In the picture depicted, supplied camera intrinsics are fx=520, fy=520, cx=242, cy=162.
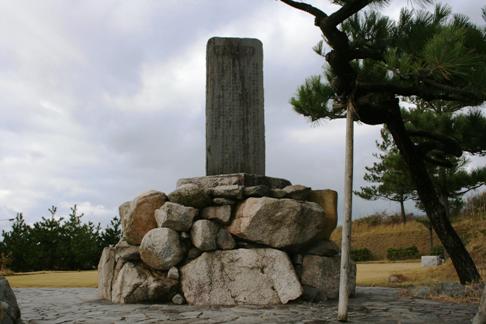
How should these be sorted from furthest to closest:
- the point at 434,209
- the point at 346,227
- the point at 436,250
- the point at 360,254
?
the point at 360,254
the point at 436,250
the point at 434,209
the point at 346,227

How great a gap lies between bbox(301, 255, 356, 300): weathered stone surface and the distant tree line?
10.2 metres

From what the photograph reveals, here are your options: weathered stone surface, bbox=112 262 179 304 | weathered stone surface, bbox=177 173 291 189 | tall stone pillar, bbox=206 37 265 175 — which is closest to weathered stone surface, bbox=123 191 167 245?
weathered stone surface, bbox=177 173 291 189

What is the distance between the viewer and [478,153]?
9.31 meters

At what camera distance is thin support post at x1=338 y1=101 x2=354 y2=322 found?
445 centimetres

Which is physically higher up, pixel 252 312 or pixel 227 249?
pixel 227 249

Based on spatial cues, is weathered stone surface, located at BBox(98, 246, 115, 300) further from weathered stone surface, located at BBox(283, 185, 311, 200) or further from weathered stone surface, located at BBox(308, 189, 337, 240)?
weathered stone surface, located at BBox(308, 189, 337, 240)

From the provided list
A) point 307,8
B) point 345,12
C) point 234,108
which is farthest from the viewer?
point 234,108

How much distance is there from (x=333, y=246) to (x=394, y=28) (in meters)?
2.61

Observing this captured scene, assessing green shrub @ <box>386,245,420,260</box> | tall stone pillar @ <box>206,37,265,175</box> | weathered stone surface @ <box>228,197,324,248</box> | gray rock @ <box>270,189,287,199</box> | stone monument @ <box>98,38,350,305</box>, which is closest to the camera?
stone monument @ <box>98,38,350,305</box>

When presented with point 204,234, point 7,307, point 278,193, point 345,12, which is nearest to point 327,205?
point 278,193

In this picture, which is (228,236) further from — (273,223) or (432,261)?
(432,261)

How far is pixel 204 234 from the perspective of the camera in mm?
5496

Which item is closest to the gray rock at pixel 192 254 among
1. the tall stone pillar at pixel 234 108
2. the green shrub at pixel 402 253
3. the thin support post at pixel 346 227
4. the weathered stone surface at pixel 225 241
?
the weathered stone surface at pixel 225 241

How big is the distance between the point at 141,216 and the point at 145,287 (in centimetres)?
Answer: 87
